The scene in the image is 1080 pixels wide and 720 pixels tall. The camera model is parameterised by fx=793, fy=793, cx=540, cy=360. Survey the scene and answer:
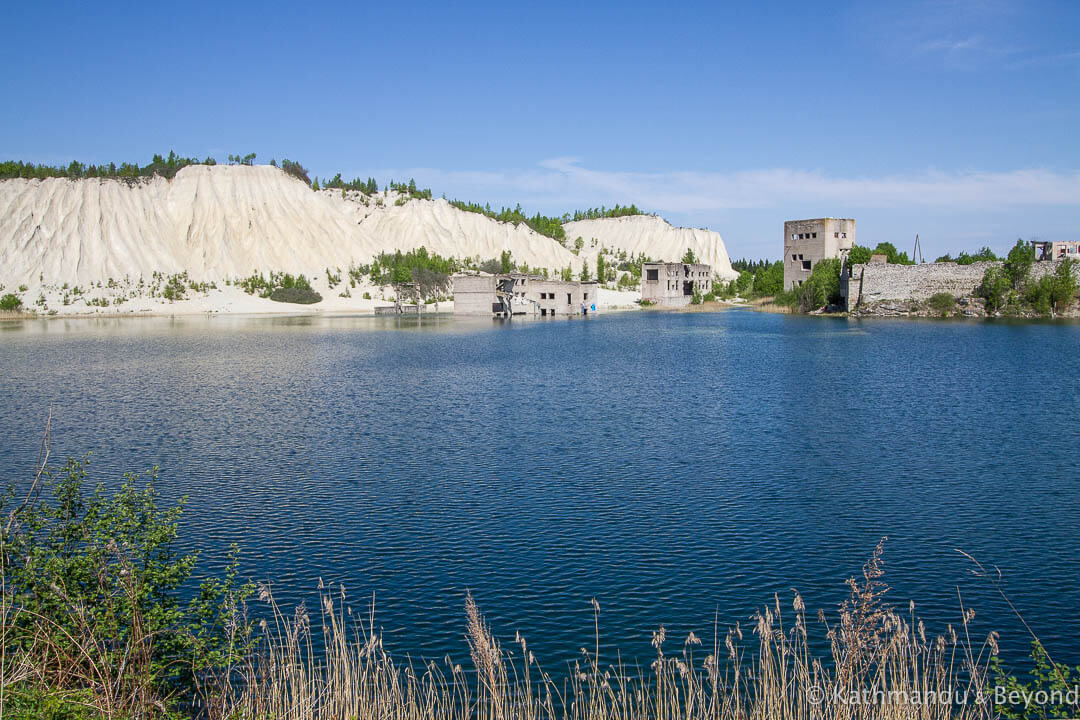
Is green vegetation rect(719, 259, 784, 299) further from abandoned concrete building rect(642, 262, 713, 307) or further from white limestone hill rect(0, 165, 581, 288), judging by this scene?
white limestone hill rect(0, 165, 581, 288)

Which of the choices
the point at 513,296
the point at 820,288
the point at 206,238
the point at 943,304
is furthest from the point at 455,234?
the point at 943,304

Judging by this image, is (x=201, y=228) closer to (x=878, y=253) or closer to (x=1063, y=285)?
(x=878, y=253)

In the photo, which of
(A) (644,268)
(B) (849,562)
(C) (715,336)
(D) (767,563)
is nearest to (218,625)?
(D) (767,563)

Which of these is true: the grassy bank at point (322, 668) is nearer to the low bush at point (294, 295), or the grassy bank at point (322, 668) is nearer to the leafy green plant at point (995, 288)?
the leafy green plant at point (995, 288)

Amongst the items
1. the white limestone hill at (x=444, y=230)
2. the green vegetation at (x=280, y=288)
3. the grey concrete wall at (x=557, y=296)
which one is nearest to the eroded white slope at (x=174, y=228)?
the green vegetation at (x=280, y=288)

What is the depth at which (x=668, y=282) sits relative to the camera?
108 metres

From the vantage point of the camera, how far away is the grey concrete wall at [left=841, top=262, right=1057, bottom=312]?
68125 mm

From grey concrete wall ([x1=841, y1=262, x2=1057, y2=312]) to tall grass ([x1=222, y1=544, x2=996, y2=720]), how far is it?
66.5 metres

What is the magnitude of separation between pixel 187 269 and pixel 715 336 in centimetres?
6709

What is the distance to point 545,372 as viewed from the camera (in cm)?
3441

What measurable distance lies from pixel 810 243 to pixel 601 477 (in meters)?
74.1

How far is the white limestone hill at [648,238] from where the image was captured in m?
154

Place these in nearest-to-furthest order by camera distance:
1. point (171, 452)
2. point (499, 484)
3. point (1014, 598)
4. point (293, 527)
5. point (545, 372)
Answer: point (1014, 598), point (293, 527), point (499, 484), point (171, 452), point (545, 372)

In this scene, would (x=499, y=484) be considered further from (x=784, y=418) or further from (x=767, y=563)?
(x=784, y=418)
